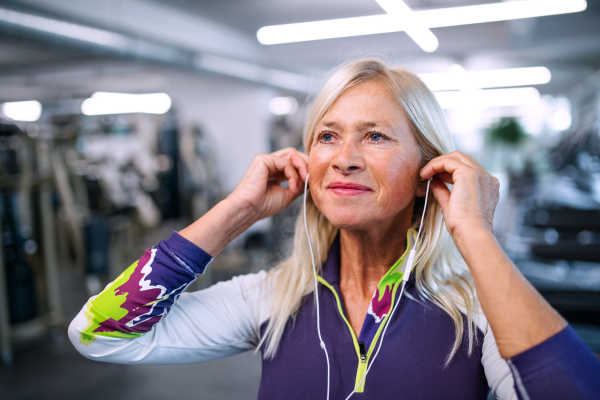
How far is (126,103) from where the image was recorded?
10.2 metres

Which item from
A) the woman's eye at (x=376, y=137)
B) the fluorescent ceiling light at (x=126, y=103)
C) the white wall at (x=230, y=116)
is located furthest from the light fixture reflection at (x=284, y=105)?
the woman's eye at (x=376, y=137)

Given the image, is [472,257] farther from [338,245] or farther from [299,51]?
[299,51]

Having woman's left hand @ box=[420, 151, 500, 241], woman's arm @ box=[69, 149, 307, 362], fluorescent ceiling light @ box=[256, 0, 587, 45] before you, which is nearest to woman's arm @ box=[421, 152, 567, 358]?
woman's left hand @ box=[420, 151, 500, 241]

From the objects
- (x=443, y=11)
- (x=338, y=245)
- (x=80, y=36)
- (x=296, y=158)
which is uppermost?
(x=443, y=11)

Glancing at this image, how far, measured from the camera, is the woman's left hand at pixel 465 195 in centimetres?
98

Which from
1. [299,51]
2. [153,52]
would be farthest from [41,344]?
[299,51]

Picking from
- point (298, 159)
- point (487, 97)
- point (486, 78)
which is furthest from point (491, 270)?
point (487, 97)

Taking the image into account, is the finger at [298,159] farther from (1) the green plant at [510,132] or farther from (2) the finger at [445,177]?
(1) the green plant at [510,132]

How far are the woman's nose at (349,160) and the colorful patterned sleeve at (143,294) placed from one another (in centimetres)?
43

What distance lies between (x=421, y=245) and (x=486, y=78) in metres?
8.89

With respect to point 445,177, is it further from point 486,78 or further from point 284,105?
point 284,105

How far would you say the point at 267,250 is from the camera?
247 inches

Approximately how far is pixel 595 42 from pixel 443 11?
4.27 metres

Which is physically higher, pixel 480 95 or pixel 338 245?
pixel 480 95
